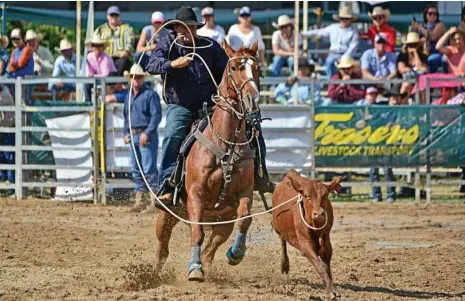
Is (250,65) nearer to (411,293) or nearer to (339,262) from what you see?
(411,293)

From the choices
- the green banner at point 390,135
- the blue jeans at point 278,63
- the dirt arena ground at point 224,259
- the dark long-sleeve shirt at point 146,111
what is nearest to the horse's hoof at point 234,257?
the dirt arena ground at point 224,259

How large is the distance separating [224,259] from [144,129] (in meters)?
4.80

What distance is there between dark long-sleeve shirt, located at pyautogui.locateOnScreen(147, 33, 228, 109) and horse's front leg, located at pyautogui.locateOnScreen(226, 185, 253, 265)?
1027mm

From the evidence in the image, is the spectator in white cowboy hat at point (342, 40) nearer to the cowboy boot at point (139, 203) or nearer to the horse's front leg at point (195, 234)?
the cowboy boot at point (139, 203)

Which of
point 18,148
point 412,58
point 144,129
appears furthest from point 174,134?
point 412,58

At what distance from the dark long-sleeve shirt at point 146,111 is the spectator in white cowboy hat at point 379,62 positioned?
372 cm

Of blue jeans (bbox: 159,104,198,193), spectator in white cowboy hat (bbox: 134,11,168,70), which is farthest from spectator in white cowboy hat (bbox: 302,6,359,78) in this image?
blue jeans (bbox: 159,104,198,193)

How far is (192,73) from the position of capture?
898cm

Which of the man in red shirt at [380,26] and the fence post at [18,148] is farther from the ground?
the man in red shirt at [380,26]

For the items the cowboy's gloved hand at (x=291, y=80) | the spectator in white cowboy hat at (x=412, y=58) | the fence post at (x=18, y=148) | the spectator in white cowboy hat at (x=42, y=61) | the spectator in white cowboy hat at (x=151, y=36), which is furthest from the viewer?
the spectator in white cowboy hat at (x=42, y=61)

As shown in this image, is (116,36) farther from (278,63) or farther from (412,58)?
(412,58)

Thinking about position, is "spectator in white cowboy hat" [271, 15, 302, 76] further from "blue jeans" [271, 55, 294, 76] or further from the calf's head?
the calf's head

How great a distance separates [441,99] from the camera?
15.8m

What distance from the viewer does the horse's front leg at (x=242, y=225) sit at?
8391 millimetres
